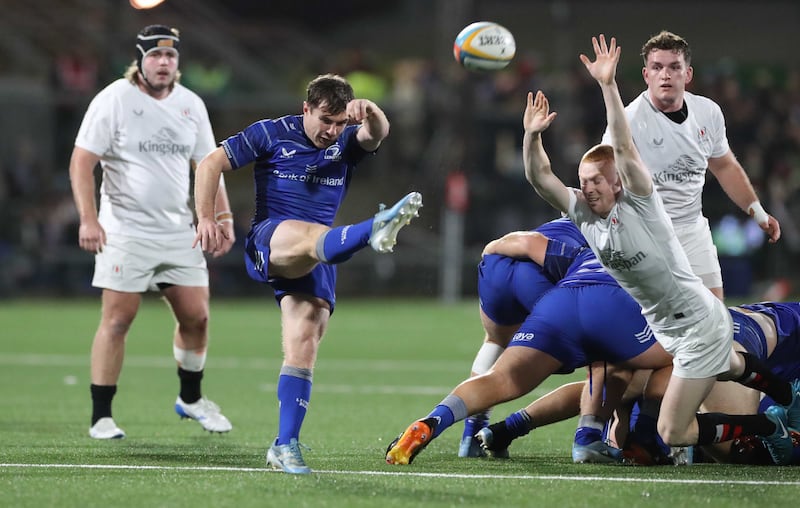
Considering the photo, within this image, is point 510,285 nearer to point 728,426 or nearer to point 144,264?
point 728,426

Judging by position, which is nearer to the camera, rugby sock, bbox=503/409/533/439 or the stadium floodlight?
Answer: rugby sock, bbox=503/409/533/439

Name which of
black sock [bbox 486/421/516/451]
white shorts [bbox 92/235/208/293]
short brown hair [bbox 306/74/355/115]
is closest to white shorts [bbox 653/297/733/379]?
black sock [bbox 486/421/516/451]

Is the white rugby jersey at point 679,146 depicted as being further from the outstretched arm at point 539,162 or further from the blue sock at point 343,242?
the blue sock at point 343,242

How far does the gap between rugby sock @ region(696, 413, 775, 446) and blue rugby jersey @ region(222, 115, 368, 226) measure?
2193 mm

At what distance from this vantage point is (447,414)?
6.07 metres

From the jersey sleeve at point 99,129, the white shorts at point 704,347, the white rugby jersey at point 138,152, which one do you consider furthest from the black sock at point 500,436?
the jersey sleeve at point 99,129

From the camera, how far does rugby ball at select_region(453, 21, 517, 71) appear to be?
781cm

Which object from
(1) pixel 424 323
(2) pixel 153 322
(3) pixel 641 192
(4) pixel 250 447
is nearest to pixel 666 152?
(3) pixel 641 192

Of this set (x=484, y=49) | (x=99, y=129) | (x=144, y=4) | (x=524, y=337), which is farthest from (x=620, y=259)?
(x=144, y=4)

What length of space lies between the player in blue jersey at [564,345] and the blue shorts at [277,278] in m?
0.83

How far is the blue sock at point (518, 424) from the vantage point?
657 centimetres

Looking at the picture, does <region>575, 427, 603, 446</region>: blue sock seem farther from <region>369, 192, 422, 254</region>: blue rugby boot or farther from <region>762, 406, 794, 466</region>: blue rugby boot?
<region>369, 192, 422, 254</region>: blue rugby boot

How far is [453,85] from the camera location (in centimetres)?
2238

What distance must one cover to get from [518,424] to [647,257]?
128 centimetres
